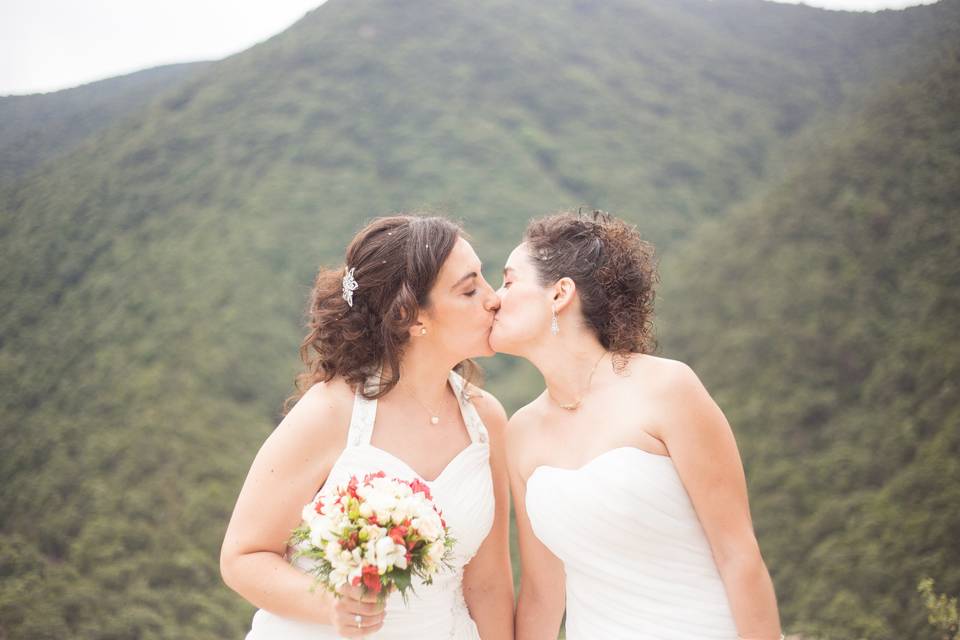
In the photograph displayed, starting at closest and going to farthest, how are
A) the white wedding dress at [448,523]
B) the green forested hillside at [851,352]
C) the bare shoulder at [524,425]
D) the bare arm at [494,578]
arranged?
the white wedding dress at [448,523] → the bare shoulder at [524,425] → the bare arm at [494,578] → the green forested hillside at [851,352]

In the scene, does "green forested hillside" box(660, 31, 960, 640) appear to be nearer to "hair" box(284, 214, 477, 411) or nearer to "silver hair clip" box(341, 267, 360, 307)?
"hair" box(284, 214, 477, 411)

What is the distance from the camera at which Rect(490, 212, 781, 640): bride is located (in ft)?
9.90

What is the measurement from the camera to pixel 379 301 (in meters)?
3.45

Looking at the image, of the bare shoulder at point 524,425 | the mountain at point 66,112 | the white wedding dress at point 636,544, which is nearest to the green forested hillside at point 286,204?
the mountain at point 66,112

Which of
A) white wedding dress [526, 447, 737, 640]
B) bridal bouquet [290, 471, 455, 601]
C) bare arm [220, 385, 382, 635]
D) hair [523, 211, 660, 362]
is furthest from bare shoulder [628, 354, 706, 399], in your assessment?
bare arm [220, 385, 382, 635]

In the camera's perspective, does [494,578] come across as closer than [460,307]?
No

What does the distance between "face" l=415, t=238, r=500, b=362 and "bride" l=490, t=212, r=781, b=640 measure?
89mm

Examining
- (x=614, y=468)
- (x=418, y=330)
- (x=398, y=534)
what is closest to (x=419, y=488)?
(x=398, y=534)

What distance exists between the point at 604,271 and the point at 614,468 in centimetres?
88

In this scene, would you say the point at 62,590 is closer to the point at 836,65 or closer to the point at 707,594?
the point at 707,594

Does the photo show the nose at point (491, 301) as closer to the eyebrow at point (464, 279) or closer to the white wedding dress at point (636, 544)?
the eyebrow at point (464, 279)

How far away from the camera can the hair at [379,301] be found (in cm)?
339

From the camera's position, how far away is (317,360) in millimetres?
3676

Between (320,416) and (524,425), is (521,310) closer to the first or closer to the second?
(524,425)
